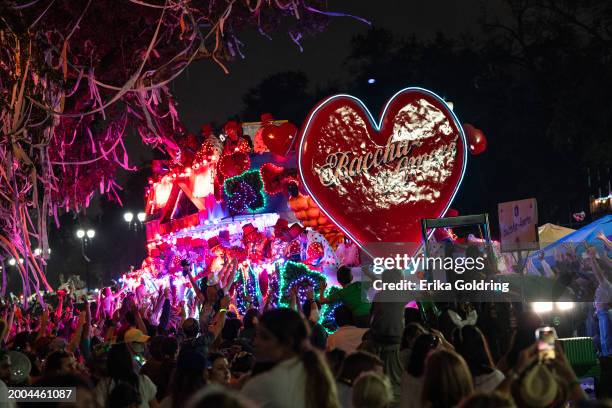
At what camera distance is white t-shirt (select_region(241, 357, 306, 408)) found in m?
4.18

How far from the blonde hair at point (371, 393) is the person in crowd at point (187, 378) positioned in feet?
3.31

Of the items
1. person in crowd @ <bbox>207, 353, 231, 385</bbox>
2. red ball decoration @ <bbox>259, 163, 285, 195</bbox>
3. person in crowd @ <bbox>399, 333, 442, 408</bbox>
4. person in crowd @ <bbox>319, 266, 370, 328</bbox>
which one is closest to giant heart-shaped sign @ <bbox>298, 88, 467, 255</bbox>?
red ball decoration @ <bbox>259, 163, 285, 195</bbox>

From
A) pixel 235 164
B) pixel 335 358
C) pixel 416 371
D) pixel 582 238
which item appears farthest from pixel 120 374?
pixel 235 164

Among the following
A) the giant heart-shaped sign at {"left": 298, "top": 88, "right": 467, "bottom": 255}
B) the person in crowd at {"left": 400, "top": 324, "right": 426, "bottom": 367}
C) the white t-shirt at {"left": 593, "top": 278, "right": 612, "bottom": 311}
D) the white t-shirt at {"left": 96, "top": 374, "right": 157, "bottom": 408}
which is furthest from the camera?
the giant heart-shaped sign at {"left": 298, "top": 88, "right": 467, "bottom": 255}

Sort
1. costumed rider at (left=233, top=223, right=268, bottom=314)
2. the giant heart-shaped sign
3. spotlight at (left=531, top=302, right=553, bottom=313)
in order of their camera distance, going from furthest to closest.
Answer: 1. costumed rider at (left=233, top=223, right=268, bottom=314)
2. the giant heart-shaped sign
3. spotlight at (left=531, top=302, right=553, bottom=313)

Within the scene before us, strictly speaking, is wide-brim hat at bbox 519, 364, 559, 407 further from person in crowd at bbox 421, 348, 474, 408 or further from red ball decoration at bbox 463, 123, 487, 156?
red ball decoration at bbox 463, 123, 487, 156

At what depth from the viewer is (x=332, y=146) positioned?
18.9 metres

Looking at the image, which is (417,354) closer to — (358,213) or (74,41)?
(74,41)

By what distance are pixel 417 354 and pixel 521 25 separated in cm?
3185

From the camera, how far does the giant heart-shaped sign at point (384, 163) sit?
18.9m

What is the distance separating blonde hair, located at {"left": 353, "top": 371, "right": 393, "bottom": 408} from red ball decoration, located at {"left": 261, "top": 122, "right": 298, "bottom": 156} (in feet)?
51.7

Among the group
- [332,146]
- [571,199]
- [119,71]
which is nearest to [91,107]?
[119,71]

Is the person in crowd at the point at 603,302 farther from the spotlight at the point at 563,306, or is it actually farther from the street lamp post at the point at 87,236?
the street lamp post at the point at 87,236

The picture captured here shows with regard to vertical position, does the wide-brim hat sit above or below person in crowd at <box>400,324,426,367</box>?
below
